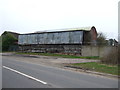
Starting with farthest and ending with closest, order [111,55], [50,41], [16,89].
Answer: [50,41], [111,55], [16,89]

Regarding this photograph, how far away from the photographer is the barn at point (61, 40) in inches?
1855

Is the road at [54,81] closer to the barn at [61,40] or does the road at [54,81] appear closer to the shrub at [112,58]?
the shrub at [112,58]

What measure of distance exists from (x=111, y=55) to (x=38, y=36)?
3876cm

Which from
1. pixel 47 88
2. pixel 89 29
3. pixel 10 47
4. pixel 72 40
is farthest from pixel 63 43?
pixel 47 88

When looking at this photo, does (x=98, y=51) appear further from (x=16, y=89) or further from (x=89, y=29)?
(x=16, y=89)

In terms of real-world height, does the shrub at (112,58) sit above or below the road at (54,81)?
above

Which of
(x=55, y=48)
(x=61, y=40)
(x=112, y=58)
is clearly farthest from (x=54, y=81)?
(x=55, y=48)

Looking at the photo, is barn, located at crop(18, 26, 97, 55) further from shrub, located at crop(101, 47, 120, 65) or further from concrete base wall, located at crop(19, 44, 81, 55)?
shrub, located at crop(101, 47, 120, 65)

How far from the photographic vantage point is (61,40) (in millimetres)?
51219

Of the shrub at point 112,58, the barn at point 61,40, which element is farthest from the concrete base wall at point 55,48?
the shrub at point 112,58

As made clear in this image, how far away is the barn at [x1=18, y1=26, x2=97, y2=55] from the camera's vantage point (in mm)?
47128

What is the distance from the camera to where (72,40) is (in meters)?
48.3

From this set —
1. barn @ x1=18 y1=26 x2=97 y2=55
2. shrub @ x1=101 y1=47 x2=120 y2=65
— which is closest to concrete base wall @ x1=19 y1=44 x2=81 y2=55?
barn @ x1=18 y1=26 x2=97 y2=55

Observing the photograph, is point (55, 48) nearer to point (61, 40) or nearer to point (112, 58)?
point (61, 40)
